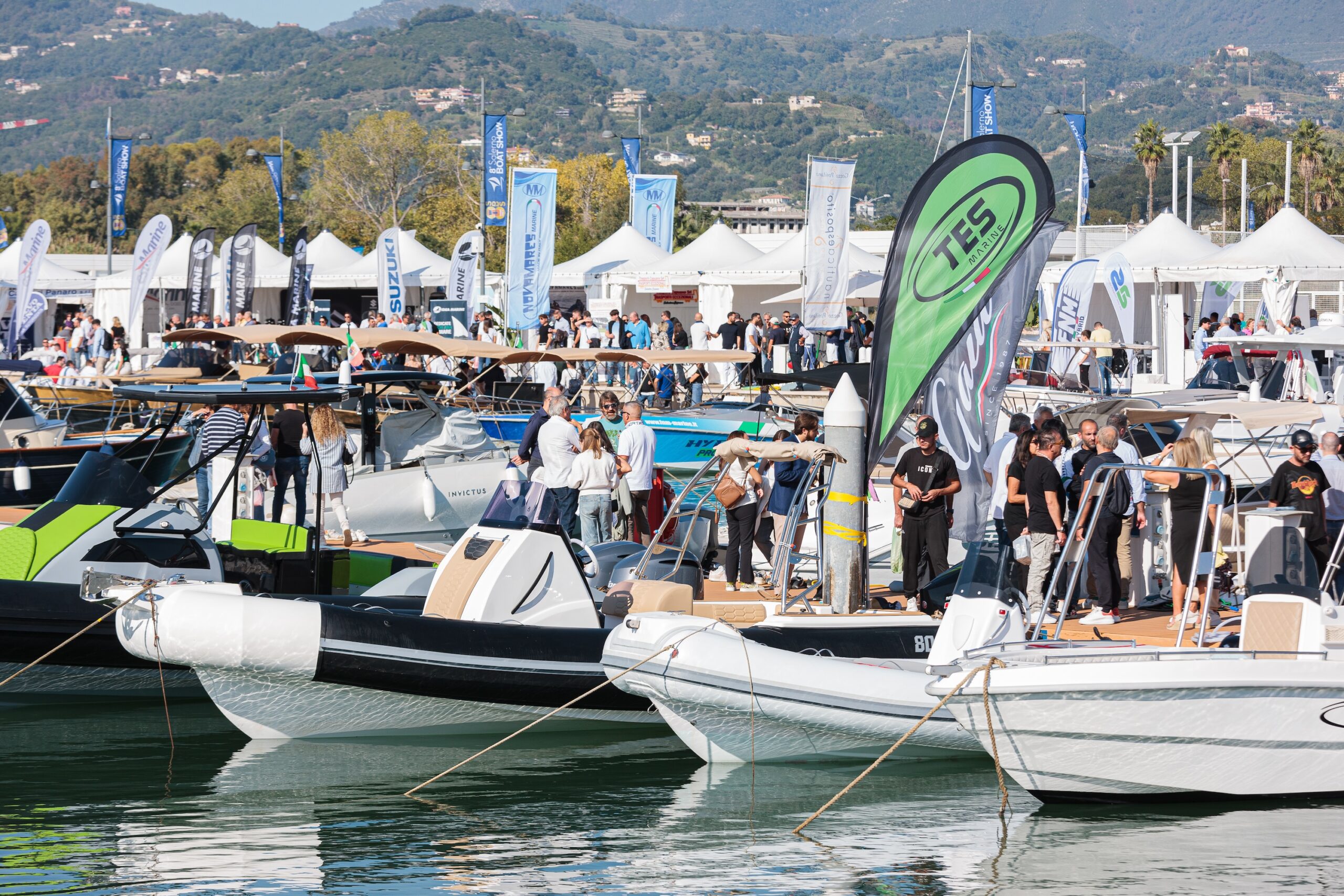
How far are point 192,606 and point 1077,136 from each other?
35.2 meters

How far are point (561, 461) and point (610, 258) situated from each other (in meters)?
23.8

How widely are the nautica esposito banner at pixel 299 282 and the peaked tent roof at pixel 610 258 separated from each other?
645 cm

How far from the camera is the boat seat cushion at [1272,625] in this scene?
8.26 meters

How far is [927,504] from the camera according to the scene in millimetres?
11336

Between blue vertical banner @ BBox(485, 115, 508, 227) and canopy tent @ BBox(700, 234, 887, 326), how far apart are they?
16.7ft

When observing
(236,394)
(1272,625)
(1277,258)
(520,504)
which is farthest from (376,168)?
(1272,625)

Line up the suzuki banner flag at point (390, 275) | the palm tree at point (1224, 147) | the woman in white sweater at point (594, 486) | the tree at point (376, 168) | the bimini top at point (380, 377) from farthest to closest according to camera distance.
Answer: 1. the palm tree at point (1224, 147)
2. the tree at point (376, 168)
3. the suzuki banner flag at point (390, 275)
4. the bimini top at point (380, 377)
5. the woman in white sweater at point (594, 486)

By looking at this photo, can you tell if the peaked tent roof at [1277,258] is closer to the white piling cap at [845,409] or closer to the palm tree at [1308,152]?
the white piling cap at [845,409]

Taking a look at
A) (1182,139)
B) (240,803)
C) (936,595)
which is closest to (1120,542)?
(936,595)

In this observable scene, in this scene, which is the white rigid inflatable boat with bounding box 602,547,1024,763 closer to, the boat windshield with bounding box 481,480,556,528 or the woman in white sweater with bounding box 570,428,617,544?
the boat windshield with bounding box 481,480,556,528

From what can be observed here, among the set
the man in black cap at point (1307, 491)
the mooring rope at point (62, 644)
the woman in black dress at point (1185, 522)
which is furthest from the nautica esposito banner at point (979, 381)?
the mooring rope at point (62, 644)

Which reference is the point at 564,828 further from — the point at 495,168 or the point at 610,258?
the point at 610,258

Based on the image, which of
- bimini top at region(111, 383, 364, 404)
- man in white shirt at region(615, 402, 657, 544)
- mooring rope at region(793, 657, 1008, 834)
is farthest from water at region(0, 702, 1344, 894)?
man in white shirt at region(615, 402, 657, 544)

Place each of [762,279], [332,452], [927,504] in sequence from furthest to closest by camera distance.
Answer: [762,279]
[332,452]
[927,504]
